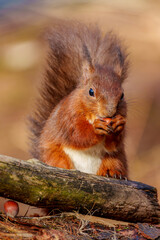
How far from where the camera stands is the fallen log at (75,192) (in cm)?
133

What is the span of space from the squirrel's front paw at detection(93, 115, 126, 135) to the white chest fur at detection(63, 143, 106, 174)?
0.16 m

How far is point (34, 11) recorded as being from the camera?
734 centimetres

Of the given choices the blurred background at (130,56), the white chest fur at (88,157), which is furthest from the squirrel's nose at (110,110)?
the blurred background at (130,56)

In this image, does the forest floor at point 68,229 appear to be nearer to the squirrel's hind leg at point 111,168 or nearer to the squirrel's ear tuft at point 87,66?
the squirrel's hind leg at point 111,168

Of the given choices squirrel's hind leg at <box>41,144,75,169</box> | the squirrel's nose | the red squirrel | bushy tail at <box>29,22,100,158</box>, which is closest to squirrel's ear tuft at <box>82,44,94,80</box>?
the red squirrel

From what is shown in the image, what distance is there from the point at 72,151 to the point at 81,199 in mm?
477

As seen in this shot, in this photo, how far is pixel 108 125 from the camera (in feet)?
5.64

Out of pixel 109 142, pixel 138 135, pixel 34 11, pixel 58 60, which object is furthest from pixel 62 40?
pixel 34 11

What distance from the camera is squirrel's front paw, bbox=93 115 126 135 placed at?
172 cm

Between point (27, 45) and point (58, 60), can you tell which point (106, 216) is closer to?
point (58, 60)

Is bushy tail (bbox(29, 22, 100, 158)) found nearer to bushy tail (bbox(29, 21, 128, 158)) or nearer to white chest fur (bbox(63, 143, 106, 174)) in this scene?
bushy tail (bbox(29, 21, 128, 158))

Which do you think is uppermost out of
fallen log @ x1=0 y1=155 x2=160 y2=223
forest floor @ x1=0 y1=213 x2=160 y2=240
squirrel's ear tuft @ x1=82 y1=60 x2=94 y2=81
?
Result: squirrel's ear tuft @ x1=82 y1=60 x2=94 y2=81

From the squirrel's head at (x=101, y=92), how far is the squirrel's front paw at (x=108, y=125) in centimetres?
2

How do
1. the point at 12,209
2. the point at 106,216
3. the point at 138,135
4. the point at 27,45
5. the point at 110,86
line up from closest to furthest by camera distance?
the point at 12,209, the point at 106,216, the point at 110,86, the point at 138,135, the point at 27,45
